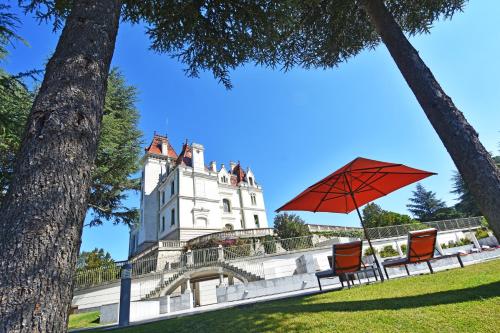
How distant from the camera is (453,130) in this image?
452 centimetres

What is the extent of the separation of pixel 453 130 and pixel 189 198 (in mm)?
30883

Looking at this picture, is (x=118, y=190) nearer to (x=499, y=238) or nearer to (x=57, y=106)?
(x=57, y=106)

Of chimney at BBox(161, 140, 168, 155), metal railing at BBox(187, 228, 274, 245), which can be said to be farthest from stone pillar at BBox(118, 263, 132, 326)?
chimney at BBox(161, 140, 168, 155)

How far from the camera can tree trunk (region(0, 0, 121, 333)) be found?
1.36 meters

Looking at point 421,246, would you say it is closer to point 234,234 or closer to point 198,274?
point 198,274

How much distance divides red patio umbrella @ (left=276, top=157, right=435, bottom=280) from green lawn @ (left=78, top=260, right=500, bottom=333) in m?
2.42

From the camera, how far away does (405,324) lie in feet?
10.1

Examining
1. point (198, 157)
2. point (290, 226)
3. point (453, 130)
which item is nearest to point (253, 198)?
point (198, 157)

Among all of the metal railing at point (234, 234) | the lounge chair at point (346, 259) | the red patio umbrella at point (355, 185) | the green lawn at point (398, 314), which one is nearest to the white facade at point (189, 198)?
the metal railing at point (234, 234)

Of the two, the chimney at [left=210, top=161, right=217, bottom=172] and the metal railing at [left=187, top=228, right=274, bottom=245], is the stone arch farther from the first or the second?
the chimney at [left=210, top=161, right=217, bottom=172]

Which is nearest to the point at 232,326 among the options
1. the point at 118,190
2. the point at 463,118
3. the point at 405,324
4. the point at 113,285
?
the point at 405,324

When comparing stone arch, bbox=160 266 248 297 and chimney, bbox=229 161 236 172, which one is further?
chimney, bbox=229 161 236 172

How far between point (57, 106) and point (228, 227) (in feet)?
119

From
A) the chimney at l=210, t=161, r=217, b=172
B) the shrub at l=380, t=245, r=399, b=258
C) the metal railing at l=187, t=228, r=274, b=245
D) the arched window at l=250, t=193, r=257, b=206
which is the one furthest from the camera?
the arched window at l=250, t=193, r=257, b=206
